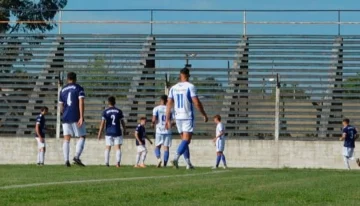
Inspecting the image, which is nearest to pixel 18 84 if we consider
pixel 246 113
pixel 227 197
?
pixel 246 113

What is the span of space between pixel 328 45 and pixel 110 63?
821 cm

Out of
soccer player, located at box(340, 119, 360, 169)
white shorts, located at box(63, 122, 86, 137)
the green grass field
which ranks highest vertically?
white shorts, located at box(63, 122, 86, 137)

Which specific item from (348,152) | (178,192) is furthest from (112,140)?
(178,192)

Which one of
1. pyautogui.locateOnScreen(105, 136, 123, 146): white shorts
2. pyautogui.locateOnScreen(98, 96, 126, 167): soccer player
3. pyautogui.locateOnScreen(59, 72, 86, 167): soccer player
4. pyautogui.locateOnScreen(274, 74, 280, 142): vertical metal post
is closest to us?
pyautogui.locateOnScreen(59, 72, 86, 167): soccer player

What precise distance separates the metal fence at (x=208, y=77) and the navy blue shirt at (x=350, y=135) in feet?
8.78

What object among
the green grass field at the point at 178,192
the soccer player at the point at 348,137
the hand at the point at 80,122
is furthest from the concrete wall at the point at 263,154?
the green grass field at the point at 178,192

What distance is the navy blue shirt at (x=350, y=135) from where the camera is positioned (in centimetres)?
3303

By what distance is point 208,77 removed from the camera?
37688mm

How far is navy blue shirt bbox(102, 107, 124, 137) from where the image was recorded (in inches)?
1097

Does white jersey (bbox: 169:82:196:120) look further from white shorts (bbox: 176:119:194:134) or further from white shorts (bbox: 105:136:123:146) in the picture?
white shorts (bbox: 105:136:123:146)

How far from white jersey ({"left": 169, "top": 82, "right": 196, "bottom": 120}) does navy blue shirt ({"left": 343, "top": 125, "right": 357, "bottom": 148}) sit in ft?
39.1

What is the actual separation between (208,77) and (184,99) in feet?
51.1

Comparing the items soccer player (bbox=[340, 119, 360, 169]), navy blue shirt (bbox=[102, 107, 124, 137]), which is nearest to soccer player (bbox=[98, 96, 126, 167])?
navy blue shirt (bbox=[102, 107, 124, 137])

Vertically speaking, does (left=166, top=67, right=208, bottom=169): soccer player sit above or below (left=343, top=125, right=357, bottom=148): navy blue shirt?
above
